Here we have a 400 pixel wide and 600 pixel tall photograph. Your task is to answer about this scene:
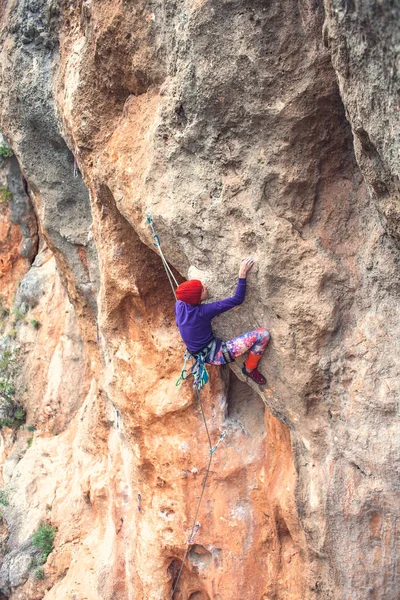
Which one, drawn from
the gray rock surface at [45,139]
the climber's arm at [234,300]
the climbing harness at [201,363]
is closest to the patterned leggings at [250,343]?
the climbing harness at [201,363]

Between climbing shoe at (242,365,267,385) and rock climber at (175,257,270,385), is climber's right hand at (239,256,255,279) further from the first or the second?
climbing shoe at (242,365,267,385)

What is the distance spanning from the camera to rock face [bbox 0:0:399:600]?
332 cm

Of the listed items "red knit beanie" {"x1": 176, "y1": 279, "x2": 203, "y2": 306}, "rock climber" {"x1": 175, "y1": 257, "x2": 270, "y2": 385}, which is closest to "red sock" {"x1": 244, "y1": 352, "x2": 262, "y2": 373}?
"rock climber" {"x1": 175, "y1": 257, "x2": 270, "y2": 385}

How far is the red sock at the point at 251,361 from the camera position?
4.00 meters

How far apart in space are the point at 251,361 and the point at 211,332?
417 mm

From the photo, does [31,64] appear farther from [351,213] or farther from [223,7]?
[351,213]

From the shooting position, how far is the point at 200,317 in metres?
3.99

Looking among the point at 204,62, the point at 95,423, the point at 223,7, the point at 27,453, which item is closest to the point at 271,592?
the point at 95,423

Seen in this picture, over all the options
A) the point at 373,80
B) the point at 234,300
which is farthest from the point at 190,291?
the point at 373,80

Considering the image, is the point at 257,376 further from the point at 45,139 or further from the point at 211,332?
the point at 45,139

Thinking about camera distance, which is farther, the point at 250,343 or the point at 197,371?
the point at 197,371

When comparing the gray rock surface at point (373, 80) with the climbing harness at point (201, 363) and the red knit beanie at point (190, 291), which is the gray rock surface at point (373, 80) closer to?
the red knit beanie at point (190, 291)

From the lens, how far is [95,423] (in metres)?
7.10

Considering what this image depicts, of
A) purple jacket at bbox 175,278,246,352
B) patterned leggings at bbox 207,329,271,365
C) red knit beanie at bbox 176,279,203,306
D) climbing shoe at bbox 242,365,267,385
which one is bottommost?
climbing shoe at bbox 242,365,267,385
